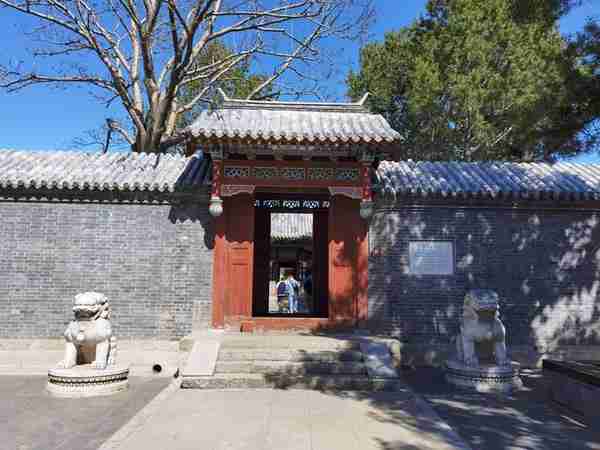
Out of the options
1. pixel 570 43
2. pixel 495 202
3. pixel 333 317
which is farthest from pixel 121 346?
pixel 570 43

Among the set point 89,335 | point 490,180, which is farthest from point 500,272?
point 89,335

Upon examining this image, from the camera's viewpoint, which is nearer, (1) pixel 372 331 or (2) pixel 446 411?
(2) pixel 446 411

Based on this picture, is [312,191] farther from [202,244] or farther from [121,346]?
[121,346]

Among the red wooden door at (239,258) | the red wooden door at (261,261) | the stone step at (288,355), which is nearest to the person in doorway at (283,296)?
the red wooden door at (261,261)

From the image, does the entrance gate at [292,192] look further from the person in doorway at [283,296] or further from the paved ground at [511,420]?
the person in doorway at [283,296]

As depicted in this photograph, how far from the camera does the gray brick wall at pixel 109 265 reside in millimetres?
8086

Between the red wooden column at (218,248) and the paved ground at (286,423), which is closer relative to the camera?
the paved ground at (286,423)

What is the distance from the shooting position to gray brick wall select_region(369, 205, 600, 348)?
8.37 metres

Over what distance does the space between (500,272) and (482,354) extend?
195 cm

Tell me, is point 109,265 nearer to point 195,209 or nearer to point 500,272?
point 195,209

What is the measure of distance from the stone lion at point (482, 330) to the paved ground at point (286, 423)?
1.34m

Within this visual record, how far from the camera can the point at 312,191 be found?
877cm

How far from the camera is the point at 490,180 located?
8.98 metres

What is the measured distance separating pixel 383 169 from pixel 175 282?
4484 millimetres
